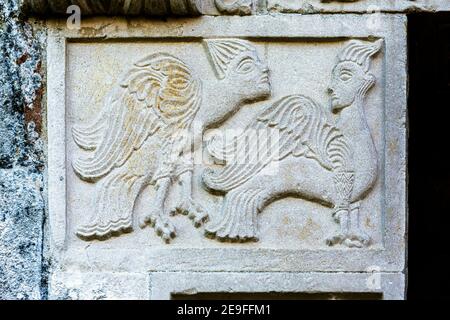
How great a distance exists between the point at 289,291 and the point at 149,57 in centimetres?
99

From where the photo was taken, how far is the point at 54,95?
5.00 m

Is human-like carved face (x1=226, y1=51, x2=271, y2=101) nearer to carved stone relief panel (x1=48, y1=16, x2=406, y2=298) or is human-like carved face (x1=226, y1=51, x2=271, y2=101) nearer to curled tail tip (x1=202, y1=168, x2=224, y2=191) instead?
carved stone relief panel (x1=48, y1=16, x2=406, y2=298)

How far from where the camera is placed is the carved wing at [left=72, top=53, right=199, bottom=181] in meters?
4.98

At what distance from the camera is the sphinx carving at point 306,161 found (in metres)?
4.98

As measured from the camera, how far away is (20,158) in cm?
497

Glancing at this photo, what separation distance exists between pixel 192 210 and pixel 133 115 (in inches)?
16.0

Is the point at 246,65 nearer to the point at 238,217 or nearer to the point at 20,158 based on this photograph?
the point at 238,217

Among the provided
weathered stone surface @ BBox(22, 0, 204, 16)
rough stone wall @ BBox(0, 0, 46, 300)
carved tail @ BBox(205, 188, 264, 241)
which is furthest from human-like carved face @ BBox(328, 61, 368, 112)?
rough stone wall @ BBox(0, 0, 46, 300)

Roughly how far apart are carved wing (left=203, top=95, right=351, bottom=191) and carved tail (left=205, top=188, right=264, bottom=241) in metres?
0.05

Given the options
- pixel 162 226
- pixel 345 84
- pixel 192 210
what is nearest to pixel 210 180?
pixel 192 210

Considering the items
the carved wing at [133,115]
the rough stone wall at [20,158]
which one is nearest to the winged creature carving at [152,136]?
the carved wing at [133,115]

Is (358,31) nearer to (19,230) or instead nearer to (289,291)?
(289,291)

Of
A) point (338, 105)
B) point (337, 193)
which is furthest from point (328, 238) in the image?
point (338, 105)

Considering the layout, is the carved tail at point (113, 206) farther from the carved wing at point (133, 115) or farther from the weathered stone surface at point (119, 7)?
the weathered stone surface at point (119, 7)
